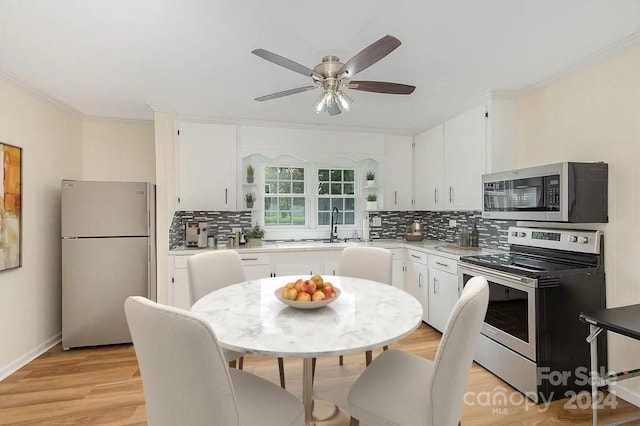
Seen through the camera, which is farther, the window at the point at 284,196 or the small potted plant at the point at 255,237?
the window at the point at 284,196

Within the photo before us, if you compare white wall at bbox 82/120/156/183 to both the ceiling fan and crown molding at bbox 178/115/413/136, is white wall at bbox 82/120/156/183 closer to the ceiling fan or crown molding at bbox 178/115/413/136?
crown molding at bbox 178/115/413/136

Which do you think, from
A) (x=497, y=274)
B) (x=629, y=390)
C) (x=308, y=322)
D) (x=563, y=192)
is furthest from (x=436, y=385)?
(x=629, y=390)

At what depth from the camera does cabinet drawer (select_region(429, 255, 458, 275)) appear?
2994 millimetres

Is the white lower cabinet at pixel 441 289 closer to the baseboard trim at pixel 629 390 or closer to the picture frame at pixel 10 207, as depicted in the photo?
the baseboard trim at pixel 629 390

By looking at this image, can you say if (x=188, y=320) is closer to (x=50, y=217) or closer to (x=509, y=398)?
(x=509, y=398)

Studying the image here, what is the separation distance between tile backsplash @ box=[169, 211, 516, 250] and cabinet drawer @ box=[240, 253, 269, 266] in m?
0.63

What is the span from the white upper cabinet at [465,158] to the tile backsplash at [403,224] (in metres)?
0.32

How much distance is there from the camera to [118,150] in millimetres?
3701

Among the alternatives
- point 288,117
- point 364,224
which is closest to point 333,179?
point 364,224

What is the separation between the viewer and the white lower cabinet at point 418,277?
3.46 meters

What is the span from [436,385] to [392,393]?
0.27 metres

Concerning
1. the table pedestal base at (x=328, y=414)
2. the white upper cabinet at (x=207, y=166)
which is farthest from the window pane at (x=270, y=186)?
the table pedestal base at (x=328, y=414)

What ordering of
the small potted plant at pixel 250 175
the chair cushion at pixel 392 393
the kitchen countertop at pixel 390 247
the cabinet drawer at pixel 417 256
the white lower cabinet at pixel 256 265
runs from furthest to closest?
1. the small potted plant at pixel 250 175
2. the cabinet drawer at pixel 417 256
3. the white lower cabinet at pixel 256 265
4. the kitchen countertop at pixel 390 247
5. the chair cushion at pixel 392 393

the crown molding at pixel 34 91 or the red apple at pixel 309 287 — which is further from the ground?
the crown molding at pixel 34 91
